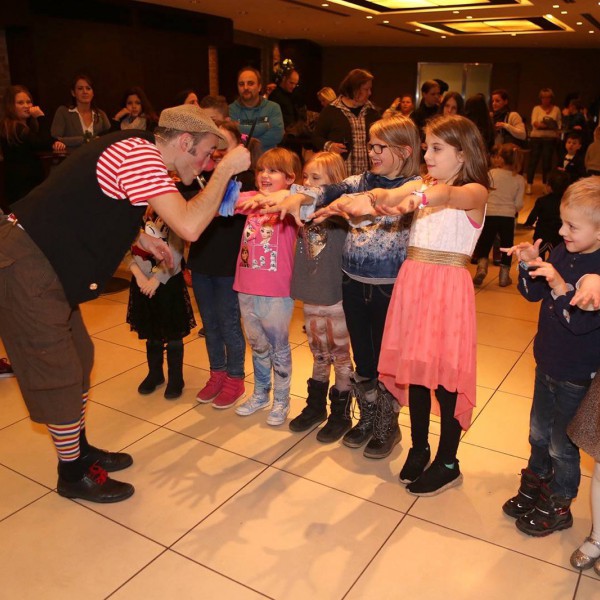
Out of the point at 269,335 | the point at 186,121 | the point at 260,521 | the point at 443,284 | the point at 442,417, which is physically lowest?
the point at 260,521

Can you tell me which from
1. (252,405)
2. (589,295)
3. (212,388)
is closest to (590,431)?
(589,295)

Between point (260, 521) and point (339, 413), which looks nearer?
point (260, 521)

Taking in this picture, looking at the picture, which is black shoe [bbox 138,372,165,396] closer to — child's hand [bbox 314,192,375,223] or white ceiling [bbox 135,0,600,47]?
child's hand [bbox 314,192,375,223]

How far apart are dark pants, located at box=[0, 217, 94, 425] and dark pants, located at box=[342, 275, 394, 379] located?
1.06 meters

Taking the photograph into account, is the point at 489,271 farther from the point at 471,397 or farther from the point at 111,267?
the point at 111,267

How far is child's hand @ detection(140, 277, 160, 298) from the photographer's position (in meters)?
2.70

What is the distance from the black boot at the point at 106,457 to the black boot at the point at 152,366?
62cm

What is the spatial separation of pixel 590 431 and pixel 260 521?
114 cm

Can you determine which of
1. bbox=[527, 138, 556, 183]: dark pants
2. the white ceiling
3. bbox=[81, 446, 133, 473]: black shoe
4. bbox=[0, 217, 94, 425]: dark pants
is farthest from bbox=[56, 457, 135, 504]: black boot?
bbox=[527, 138, 556, 183]: dark pants

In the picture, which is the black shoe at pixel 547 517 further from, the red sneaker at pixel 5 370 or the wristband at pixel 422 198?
the red sneaker at pixel 5 370

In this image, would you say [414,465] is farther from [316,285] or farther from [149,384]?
[149,384]

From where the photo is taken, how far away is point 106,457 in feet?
7.85

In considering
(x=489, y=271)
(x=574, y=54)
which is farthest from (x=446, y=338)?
(x=574, y=54)

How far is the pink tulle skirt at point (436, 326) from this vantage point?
203 centimetres
